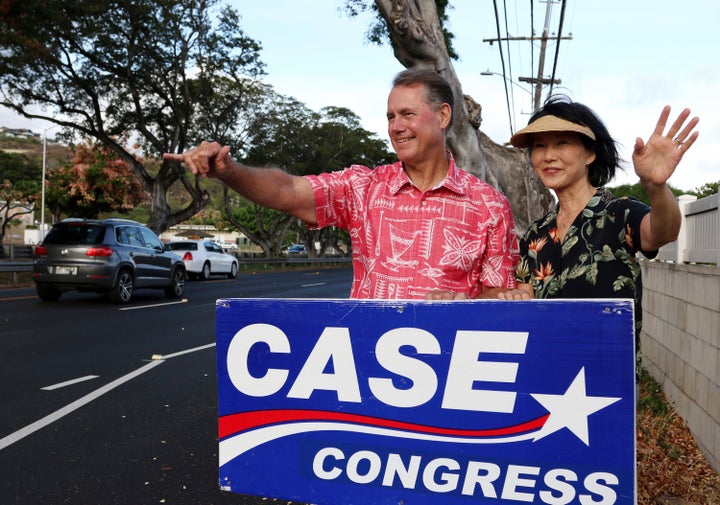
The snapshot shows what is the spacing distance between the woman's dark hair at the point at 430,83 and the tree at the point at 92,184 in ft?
124

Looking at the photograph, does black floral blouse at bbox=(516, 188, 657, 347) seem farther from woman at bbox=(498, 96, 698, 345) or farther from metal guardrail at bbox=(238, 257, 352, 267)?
metal guardrail at bbox=(238, 257, 352, 267)

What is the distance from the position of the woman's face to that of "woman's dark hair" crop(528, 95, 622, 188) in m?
0.03

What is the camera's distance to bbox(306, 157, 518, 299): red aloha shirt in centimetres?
238

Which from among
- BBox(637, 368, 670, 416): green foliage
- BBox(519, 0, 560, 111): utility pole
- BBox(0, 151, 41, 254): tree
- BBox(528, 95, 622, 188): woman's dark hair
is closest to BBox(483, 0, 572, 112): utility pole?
BBox(519, 0, 560, 111): utility pole

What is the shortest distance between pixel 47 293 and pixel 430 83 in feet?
48.0

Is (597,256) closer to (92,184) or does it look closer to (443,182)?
(443,182)

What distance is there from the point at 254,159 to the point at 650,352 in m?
33.4

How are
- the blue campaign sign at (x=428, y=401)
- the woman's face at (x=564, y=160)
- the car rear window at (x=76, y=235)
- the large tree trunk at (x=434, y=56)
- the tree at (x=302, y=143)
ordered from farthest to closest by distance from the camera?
the tree at (x=302, y=143)
the car rear window at (x=76, y=235)
the large tree trunk at (x=434, y=56)
the woman's face at (x=564, y=160)
the blue campaign sign at (x=428, y=401)

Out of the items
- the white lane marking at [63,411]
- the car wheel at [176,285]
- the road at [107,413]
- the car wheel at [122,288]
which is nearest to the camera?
the road at [107,413]

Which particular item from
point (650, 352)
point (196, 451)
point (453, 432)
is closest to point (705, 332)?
point (650, 352)

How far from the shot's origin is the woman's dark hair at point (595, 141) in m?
2.61

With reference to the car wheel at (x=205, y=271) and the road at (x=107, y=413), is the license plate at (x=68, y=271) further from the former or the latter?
the car wheel at (x=205, y=271)

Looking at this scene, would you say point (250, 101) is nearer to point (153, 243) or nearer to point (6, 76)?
point (6, 76)

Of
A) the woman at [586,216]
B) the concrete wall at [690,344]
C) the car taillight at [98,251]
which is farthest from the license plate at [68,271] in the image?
the woman at [586,216]
